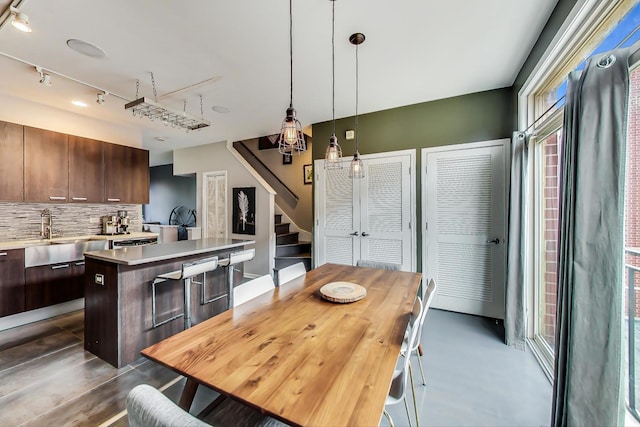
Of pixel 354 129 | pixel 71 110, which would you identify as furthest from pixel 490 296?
pixel 71 110

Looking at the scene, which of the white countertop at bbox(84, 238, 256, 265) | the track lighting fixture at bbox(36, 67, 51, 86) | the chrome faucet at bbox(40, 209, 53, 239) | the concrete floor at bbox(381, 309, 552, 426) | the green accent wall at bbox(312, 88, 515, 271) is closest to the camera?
the concrete floor at bbox(381, 309, 552, 426)

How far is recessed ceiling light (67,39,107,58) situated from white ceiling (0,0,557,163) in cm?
5

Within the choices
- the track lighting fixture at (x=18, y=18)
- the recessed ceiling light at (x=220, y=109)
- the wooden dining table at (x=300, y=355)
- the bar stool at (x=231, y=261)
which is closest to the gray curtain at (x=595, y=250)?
the wooden dining table at (x=300, y=355)

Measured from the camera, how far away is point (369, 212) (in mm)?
3830

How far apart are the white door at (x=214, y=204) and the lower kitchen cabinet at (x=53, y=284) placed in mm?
2372

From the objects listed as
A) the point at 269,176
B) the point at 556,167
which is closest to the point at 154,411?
the point at 556,167

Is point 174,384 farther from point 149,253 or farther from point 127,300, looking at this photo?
point 149,253

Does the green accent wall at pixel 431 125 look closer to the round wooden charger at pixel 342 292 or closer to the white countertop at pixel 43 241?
the round wooden charger at pixel 342 292

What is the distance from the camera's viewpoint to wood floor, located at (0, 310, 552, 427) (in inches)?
66.9

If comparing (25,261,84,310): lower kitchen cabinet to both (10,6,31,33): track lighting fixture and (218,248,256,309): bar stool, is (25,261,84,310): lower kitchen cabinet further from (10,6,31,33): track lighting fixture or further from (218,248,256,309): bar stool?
(10,6,31,33): track lighting fixture

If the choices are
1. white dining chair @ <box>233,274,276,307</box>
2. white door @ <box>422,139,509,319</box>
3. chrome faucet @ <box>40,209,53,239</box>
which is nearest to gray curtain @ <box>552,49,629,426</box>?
white dining chair @ <box>233,274,276,307</box>

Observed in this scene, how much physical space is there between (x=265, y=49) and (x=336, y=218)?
2446 millimetres

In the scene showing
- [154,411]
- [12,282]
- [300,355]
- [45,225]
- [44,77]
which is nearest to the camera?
[154,411]

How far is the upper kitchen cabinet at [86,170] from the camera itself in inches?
142
